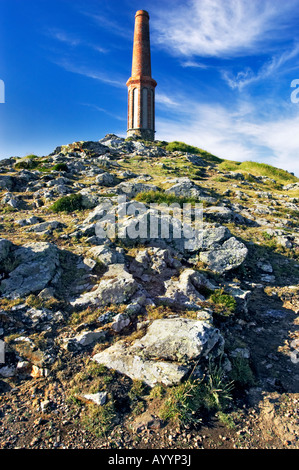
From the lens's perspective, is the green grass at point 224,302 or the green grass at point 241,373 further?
the green grass at point 224,302

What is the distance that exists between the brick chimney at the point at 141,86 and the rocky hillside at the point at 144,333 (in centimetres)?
3074

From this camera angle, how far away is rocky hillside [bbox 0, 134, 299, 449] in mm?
4887

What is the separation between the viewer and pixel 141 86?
39906mm

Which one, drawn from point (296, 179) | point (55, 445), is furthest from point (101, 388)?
point (296, 179)

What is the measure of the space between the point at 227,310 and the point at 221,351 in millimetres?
1888

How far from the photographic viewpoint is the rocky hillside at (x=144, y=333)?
4.89 metres

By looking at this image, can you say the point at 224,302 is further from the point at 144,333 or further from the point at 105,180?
the point at 105,180

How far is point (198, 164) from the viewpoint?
3362cm

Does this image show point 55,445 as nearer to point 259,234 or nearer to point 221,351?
point 221,351

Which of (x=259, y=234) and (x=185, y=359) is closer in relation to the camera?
(x=185, y=359)

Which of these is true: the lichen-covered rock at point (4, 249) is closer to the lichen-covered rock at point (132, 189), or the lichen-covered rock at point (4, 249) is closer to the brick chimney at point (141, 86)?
the lichen-covered rock at point (132, 189)

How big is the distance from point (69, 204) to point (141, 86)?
3256 centimetres

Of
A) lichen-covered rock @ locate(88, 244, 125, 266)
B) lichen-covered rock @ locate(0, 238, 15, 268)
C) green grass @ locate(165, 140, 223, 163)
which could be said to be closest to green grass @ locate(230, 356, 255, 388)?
lichen-covered rock @ locate(88, 244, 125, 266)

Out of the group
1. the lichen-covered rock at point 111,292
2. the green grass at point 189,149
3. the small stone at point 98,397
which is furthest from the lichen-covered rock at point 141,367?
Result: the green grass at point 189,149
